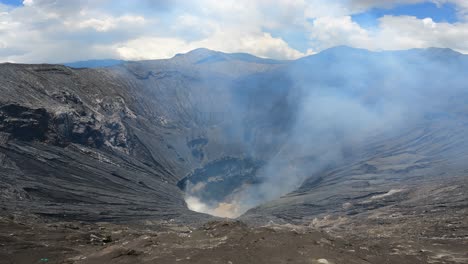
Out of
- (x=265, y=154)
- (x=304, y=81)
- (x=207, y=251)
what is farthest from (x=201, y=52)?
(x=207, y=251)

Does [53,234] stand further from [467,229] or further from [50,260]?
[467,229]

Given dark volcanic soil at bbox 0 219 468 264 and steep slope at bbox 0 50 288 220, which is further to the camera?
steep slope at bbox 0 50 288 220

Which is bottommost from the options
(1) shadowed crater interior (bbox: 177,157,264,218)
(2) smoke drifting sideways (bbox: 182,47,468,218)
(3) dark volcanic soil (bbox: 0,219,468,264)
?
(1) shadowed crater interior (bbox: 177,157,264,218)

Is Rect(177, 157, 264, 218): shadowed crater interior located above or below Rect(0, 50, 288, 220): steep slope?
below

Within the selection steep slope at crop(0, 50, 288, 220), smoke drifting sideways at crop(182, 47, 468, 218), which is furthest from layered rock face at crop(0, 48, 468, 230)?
smoke drifting sideways at crop(182, 47, 468, 218)

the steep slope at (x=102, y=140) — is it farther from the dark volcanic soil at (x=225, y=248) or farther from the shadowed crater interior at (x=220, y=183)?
the dark volcanic soil at (x=225, y=248)

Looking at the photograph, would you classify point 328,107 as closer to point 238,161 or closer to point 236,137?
point 236,137

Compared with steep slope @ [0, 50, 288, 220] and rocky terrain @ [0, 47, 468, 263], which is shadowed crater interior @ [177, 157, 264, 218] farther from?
steep slope @ [0, 50, 288, 220]
